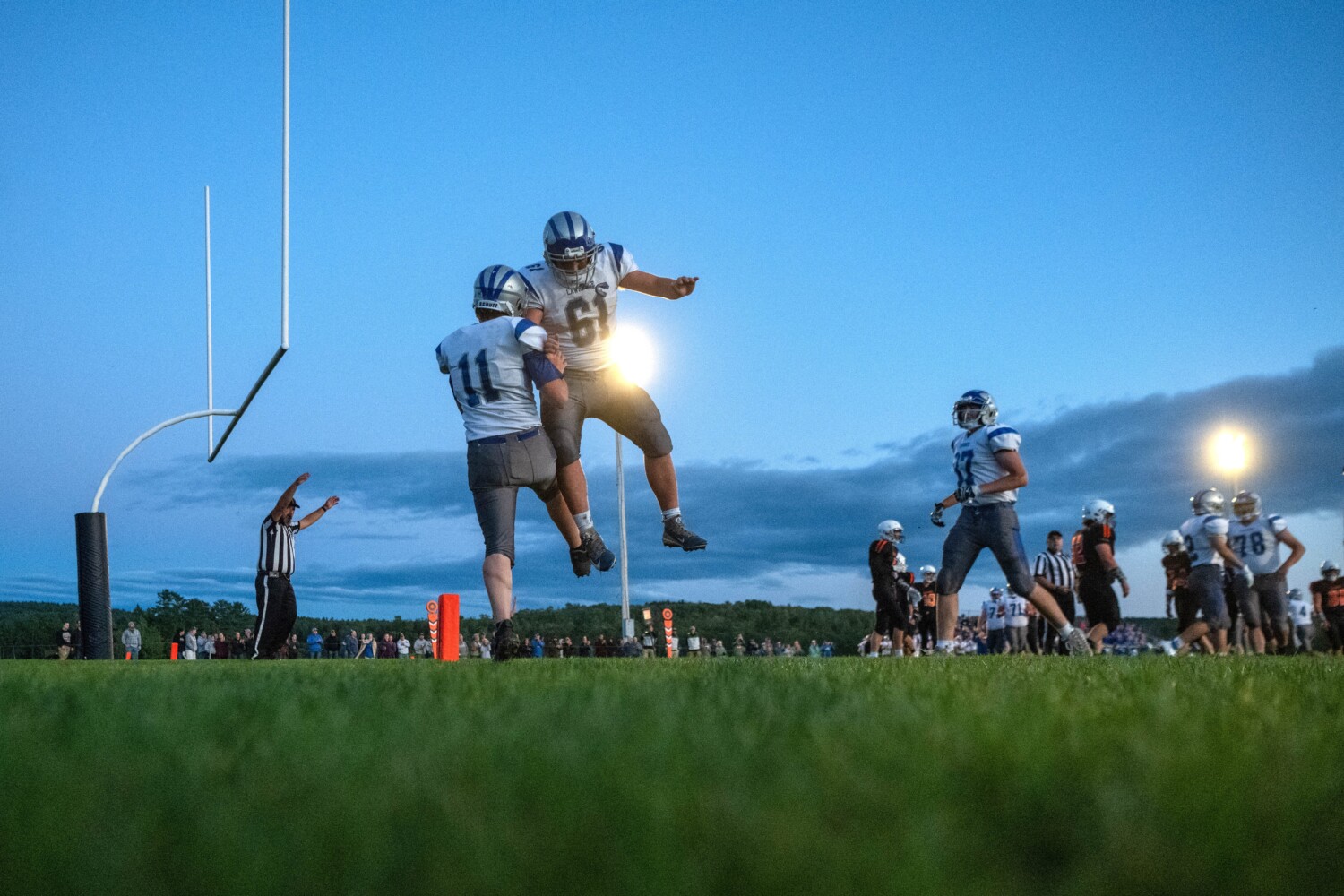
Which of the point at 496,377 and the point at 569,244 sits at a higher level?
the point at 569,244

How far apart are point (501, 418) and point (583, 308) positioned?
102cm

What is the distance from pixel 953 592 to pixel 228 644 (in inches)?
1218

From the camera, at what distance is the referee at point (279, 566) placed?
1234cm

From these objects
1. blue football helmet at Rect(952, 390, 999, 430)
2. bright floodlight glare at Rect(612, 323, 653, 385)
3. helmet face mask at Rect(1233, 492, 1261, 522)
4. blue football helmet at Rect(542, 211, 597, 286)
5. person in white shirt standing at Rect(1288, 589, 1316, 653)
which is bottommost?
person in white shirt standing at Rect(1288, 589, 1316, 653)

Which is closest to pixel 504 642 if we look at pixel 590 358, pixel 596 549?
pixel 596 549

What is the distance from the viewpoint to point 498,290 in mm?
6660

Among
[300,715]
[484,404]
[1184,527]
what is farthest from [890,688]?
[1184,527]

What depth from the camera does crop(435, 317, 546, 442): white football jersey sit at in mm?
6410

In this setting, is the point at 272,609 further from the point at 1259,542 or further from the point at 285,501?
the point at 1259,542

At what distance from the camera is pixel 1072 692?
3252 millimetres

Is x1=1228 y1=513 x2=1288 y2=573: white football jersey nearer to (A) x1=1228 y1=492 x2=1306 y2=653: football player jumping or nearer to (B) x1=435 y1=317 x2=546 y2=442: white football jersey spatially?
(A) x1=1228 y1=492 x2=1306 y2=653: football player jumping

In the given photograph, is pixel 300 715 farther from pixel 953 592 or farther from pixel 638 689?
pixel 953 592

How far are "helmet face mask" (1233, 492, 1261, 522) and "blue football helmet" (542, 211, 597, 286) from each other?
10188 mm

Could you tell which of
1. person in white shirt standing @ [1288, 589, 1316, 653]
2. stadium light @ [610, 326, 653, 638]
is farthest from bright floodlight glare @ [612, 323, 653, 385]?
person in white shirt standing @ [1288, 589, 1316, 653]
